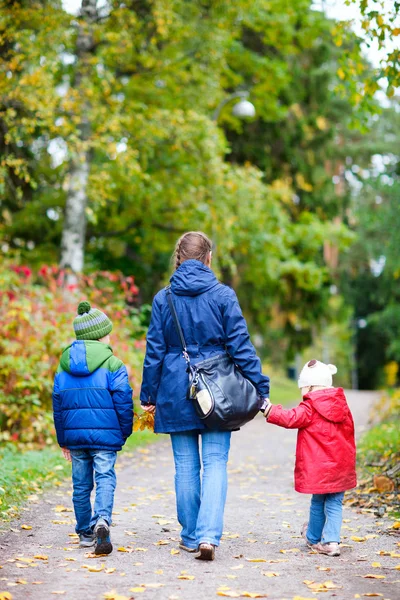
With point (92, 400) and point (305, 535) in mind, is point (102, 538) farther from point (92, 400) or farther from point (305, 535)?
point (305, 535)

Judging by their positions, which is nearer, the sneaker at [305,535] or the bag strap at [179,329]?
the bag strap at [179,329]

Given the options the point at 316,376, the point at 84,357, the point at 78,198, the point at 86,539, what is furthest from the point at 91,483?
the point at 78,198

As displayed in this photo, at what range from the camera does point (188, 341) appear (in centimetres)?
513

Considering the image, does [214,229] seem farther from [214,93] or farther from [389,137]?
[389,137]

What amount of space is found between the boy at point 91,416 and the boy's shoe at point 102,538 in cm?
2

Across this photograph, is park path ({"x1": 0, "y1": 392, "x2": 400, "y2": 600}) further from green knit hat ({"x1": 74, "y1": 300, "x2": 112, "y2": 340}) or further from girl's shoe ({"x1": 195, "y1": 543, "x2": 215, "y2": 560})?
green knit hat ({"x1": 74, "y1": 300, "x2": 112, "y2": 340})

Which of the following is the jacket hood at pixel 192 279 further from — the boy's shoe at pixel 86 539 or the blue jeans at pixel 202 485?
the boy's shoe at pixel 86 539

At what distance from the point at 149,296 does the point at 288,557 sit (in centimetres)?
1697

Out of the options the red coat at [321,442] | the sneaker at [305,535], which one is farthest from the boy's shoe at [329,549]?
the red coat at [321,442]

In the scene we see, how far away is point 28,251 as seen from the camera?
749 inches

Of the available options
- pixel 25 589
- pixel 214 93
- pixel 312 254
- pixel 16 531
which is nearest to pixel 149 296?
pixel 312 254

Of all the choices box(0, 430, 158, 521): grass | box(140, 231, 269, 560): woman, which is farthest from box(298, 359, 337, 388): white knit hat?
box(0, 430, 158, 521): grass

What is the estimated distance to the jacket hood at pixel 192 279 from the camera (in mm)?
5160

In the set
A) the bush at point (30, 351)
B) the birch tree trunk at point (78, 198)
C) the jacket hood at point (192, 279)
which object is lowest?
the bush at point (30, 351)
